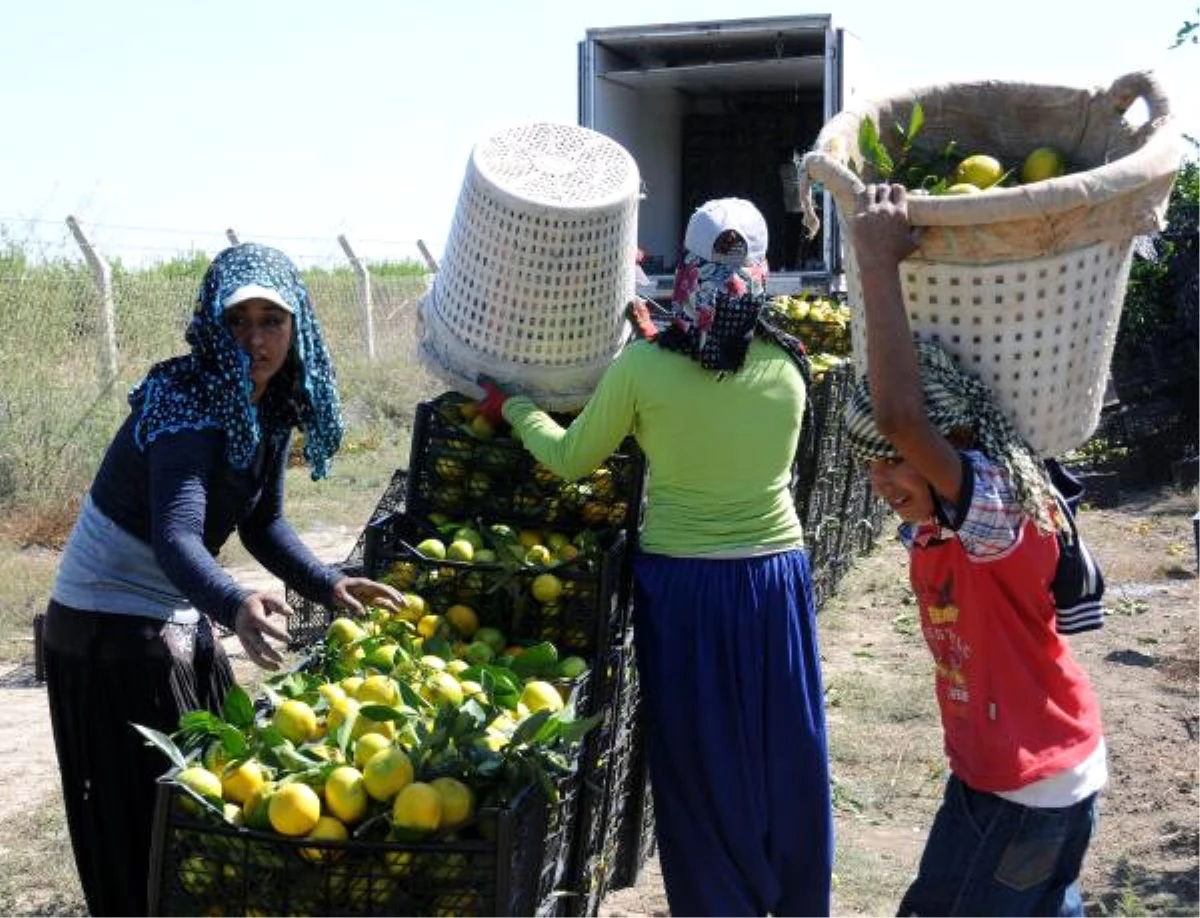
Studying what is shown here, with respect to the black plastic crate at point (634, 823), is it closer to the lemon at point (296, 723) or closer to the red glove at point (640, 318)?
the red glove at point (640, 318)

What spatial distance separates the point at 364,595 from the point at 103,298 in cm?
931

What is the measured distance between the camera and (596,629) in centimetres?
363

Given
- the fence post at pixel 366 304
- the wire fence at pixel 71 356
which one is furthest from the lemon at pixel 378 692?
the fence post at pixel 366 304

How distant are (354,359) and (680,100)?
18.7 feet

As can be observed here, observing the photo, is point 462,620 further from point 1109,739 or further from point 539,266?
point 1109,739

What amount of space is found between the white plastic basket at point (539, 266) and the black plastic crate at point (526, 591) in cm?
45

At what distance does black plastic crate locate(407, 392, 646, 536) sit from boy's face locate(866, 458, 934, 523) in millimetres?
1455

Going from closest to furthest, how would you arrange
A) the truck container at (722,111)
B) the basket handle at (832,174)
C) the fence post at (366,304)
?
the basket handle at (832,174), the truck container at (722,111), the fence post at (366,304)

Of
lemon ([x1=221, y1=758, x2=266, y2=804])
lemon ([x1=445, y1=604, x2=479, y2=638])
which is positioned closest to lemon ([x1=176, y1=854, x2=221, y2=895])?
lemon ([x1=221, y1=758, x2=266, y2=804])

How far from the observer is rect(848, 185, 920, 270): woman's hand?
2.34 m

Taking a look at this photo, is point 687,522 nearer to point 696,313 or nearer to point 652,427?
point 652,427

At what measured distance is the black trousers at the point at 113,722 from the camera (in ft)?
10.5

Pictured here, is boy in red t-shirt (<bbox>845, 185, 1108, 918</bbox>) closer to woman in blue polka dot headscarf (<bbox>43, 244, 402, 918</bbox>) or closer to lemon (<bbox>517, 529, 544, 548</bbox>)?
woman in blue polka dot headscarf (<bbox>43, 244, 402, 918</bbox>)

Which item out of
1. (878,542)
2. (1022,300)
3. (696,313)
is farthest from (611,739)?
(878,542)
